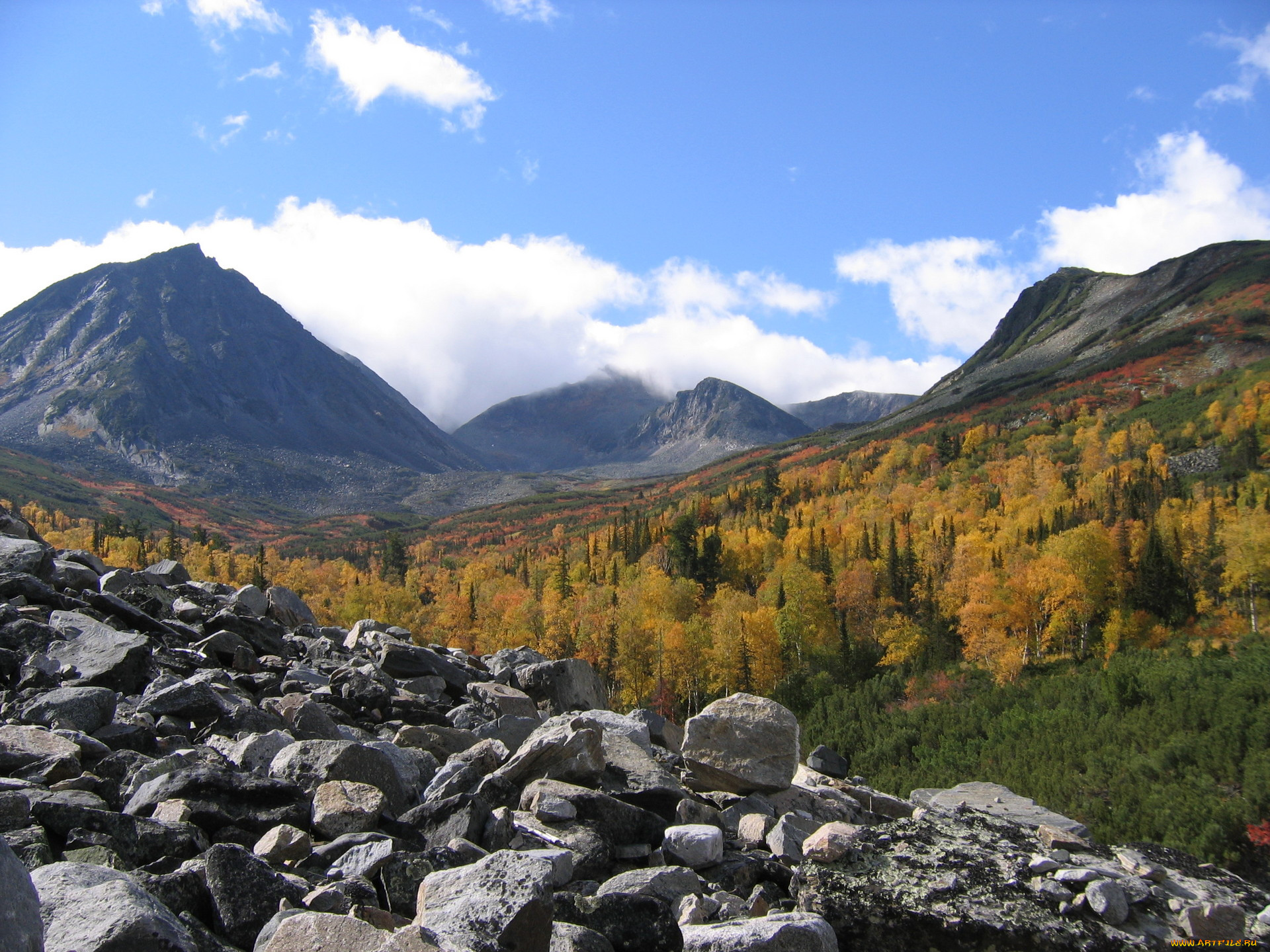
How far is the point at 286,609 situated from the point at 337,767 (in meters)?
18.5

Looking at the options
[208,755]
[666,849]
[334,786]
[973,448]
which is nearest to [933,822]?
[666,849]

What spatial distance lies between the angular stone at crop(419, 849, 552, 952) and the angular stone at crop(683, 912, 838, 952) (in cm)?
175

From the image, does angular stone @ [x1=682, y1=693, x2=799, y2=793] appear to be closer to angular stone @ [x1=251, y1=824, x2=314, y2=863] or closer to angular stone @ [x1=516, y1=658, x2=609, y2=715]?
angular stone @ [x1=251, y1=824, x2=314, y2=863]

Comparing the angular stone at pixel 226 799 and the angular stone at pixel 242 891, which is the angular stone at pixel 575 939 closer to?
the angular stone at pixel 242 891

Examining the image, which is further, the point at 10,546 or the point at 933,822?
the point at 10,546

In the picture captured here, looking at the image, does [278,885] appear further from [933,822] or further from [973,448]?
[973,448]

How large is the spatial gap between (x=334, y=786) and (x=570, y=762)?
358 cm

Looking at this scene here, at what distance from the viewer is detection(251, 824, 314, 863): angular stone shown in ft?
27.0

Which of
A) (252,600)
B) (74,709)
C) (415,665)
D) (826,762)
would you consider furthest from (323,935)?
(826,762)

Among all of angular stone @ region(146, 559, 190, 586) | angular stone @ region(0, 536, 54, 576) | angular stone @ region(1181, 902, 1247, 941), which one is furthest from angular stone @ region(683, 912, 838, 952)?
angular stone @ region(146, 559, 190, 586)

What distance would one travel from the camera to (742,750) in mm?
14094

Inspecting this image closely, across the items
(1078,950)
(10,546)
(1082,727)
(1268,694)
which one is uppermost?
(10,546)

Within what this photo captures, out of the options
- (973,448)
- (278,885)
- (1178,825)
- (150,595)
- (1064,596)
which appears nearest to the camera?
(278,885)

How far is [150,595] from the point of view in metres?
20.8
